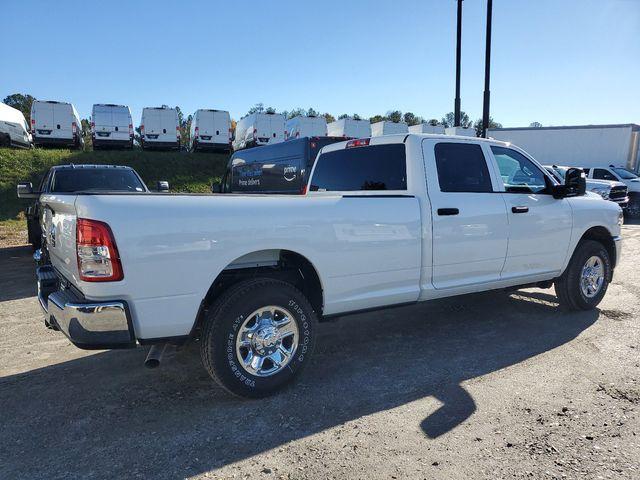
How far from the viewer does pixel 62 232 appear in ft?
10.2

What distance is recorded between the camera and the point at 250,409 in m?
3.25

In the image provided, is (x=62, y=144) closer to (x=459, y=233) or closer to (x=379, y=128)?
(x=379, y=128)

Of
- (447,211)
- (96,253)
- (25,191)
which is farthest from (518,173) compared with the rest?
(25,191)

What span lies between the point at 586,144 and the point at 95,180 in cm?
2143

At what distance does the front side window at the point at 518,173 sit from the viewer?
15.7 ft

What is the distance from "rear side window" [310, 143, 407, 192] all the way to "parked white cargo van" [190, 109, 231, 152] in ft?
65.9

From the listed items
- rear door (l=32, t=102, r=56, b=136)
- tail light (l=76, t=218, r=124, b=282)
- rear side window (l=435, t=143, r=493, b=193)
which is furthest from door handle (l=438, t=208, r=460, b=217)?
rear door (l=32, t=102, r=56, b=136)

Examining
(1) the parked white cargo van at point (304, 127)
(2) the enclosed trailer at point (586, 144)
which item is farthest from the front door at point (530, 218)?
(1) the parked white cargo van at point (304, 127)

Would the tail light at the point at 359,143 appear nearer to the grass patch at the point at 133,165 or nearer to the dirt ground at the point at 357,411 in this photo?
the dirt ground at the point at 357,411

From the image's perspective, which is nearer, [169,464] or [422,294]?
[169,464]

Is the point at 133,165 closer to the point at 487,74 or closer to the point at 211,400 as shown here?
the point at 487,74

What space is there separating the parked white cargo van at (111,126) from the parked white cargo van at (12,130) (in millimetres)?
3119

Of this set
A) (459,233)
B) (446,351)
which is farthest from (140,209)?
(446,351)

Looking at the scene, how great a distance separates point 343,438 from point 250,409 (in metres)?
0.73
